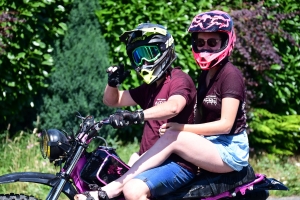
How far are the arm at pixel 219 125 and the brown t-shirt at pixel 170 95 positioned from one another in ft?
0.69

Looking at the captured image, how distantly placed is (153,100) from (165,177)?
0.62 metres

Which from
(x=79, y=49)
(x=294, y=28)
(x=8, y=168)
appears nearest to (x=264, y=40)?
(x=294, y=28)

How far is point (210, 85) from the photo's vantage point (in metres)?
4.51

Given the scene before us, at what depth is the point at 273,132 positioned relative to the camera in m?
8.05

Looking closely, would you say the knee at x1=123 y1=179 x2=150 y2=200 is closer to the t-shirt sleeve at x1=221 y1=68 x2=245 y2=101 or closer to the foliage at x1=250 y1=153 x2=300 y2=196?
the t-shirt sleeve at x1=221 y1=68 x2=245 y2=101

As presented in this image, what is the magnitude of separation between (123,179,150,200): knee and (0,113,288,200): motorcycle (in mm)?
167

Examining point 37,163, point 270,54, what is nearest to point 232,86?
point 37,163

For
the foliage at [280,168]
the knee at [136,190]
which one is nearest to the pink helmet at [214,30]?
the knee at [136,190]

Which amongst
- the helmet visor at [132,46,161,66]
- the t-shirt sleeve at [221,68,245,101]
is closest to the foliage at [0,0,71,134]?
the helmet visor at [132,46,161,66]

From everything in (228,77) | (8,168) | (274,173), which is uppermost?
(228,77)

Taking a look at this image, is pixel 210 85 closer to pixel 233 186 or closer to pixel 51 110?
pixel 233 186

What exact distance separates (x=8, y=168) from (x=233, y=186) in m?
3.17

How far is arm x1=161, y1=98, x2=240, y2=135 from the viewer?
4160 mm

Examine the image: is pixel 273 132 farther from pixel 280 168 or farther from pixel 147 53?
pixel 147 53
